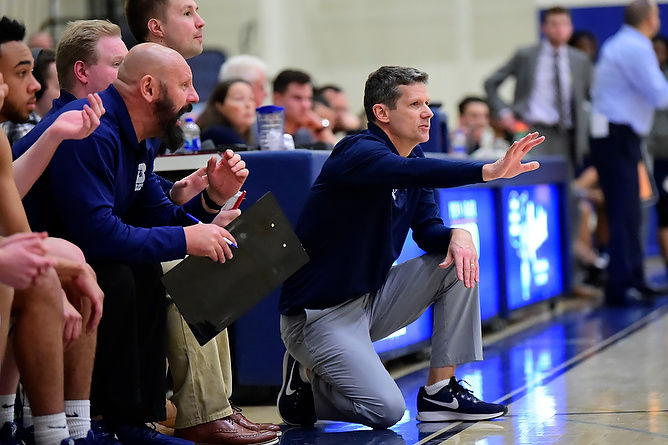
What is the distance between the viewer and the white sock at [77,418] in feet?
8.98

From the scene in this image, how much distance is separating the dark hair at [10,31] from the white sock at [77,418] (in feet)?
3.81

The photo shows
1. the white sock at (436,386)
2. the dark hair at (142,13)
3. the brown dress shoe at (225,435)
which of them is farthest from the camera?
the dark hair at (142,13)

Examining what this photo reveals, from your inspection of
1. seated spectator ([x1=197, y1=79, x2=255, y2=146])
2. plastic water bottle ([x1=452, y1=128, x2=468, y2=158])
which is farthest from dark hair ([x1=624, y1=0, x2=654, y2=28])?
seated spectator ([x1=197, y1=79, x2=255, y2=146])

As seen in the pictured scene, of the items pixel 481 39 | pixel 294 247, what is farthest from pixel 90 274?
pixel 481 39

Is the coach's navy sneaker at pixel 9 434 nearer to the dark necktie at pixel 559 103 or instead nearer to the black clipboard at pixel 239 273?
the black clipboard at pixel 239 273

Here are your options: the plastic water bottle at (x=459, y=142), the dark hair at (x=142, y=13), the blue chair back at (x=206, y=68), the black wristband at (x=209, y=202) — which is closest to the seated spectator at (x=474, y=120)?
the plastic water bottle at (x=459, y=142)

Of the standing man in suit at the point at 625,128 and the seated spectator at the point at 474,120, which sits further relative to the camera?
the seated spectator at the point at 474,120

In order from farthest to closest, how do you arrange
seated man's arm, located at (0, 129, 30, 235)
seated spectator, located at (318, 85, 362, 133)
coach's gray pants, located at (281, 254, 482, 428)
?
seated spectator, located at (318, 85, 362, 133) < coach's gray pants, located at (281, 254, 482, 428) < seated man's arm, located at (0, 129, 30, 235)

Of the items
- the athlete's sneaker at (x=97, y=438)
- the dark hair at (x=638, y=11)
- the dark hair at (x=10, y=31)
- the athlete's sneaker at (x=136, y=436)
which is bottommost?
the athlete's sneaker at (x=136, y=436)

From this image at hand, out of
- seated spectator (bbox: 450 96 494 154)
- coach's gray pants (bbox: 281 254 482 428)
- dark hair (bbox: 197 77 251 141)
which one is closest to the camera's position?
coach's gray pants (bbox: 281 254 482 428)

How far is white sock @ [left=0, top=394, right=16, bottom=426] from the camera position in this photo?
107 inches

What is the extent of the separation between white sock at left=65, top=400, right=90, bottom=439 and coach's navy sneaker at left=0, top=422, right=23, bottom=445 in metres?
0.12

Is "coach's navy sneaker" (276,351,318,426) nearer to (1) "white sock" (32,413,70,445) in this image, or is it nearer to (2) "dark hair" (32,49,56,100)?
(1) "white sock" (32,413,70,445)

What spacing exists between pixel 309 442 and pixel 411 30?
10.6 meters
